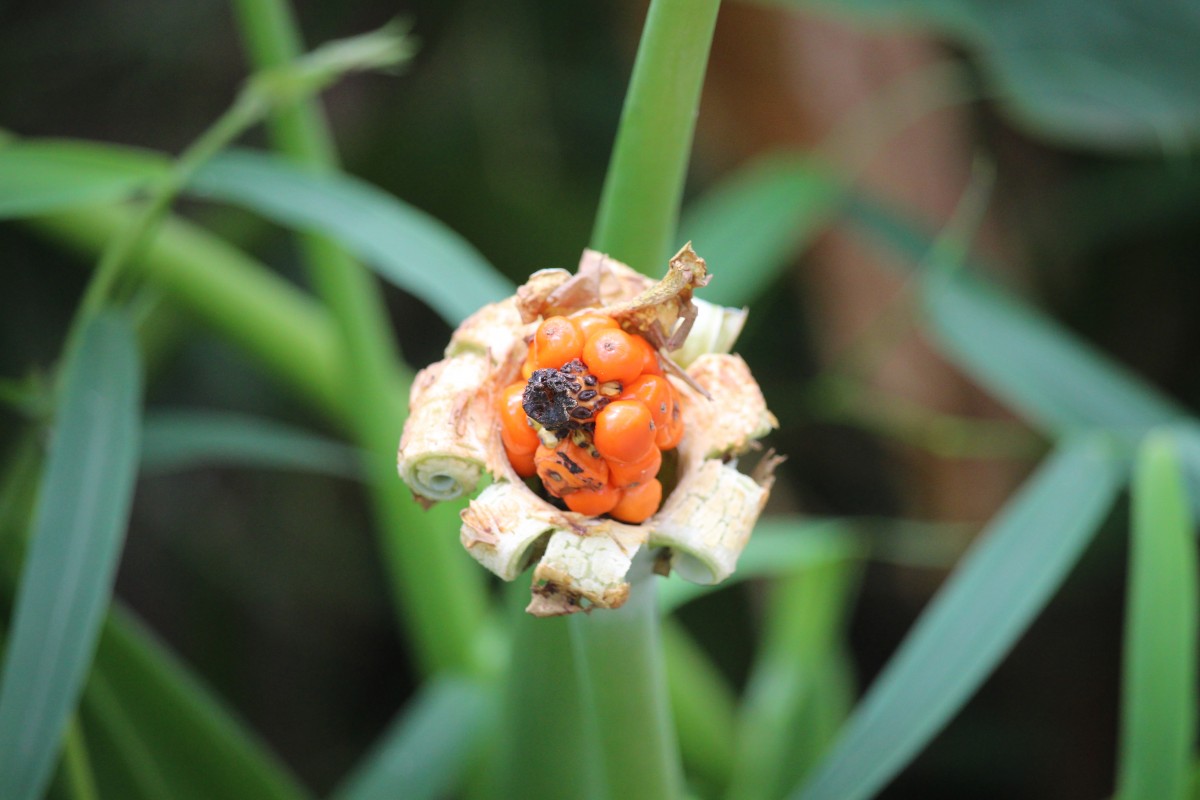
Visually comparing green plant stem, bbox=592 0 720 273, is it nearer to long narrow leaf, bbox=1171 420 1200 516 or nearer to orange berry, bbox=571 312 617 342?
orange berry, bbox=571 312 617 342

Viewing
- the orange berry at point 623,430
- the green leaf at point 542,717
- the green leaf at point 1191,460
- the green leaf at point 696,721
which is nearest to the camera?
the orange berry at point 623,430

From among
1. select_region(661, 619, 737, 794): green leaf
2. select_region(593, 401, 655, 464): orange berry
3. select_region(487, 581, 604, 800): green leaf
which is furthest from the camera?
select_region(661, 619, 737, 794): green leaf

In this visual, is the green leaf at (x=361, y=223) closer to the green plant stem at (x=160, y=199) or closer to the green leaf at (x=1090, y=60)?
the green plant stem at (x=160, y=199)

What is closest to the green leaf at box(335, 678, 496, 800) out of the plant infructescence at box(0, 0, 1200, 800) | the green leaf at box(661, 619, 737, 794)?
the plant infructescence at box(0, 0, 1200, 800)

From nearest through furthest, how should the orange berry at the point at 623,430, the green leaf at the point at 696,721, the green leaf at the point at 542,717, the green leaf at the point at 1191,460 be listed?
the orange berry at the point at 623,430 → the green leaf at the point at 542,717 → the green leaf at the point at 1191,460 → the green leaf at the point at 696,721

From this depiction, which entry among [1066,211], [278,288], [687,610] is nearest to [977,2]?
[1066,211]

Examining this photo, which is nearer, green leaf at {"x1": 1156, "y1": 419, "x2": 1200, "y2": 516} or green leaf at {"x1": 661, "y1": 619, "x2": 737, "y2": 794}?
green leaf at {"x1": 1156, "y1": 419, "x2": 1200, "y2": 516}

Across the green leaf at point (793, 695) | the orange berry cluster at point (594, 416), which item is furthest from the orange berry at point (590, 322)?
the green leaf at point (793, 695)
